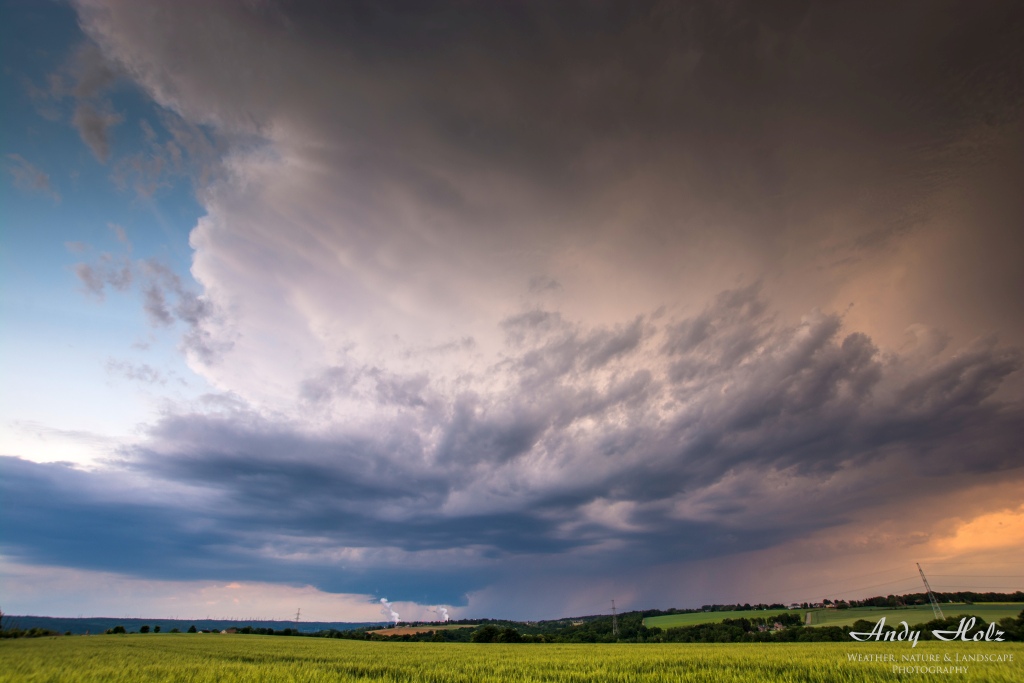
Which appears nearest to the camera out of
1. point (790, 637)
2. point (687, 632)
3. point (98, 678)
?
point (98, 678)

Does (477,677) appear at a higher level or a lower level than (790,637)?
higher

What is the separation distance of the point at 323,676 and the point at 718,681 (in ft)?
55.5

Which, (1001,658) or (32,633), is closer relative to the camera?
(1001,658)

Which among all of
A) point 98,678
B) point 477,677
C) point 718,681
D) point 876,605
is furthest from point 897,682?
point 876,605

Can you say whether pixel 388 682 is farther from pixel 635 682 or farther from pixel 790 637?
pixel 790 637

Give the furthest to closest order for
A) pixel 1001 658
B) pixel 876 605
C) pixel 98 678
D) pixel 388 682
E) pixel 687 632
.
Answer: pixel 876 605 → pixel 687 632 → pixel 1001 658 → pixel 98 678 → pixel 388 682

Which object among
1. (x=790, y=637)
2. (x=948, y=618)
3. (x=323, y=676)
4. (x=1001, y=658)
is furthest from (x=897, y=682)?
(x=948, y=618)

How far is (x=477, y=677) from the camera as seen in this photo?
1805 centimetres

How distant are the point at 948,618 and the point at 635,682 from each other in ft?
448

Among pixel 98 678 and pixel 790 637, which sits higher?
pixel 98 678

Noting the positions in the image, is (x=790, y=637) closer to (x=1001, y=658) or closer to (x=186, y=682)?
(x=1001, y=658)

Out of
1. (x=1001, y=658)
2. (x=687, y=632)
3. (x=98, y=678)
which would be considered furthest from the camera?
(x=687, y=632)

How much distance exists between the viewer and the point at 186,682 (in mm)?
17328

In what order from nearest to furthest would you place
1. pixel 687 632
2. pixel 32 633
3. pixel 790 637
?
pixel 790 637 < pixel 32 633 < pixel 687 632
